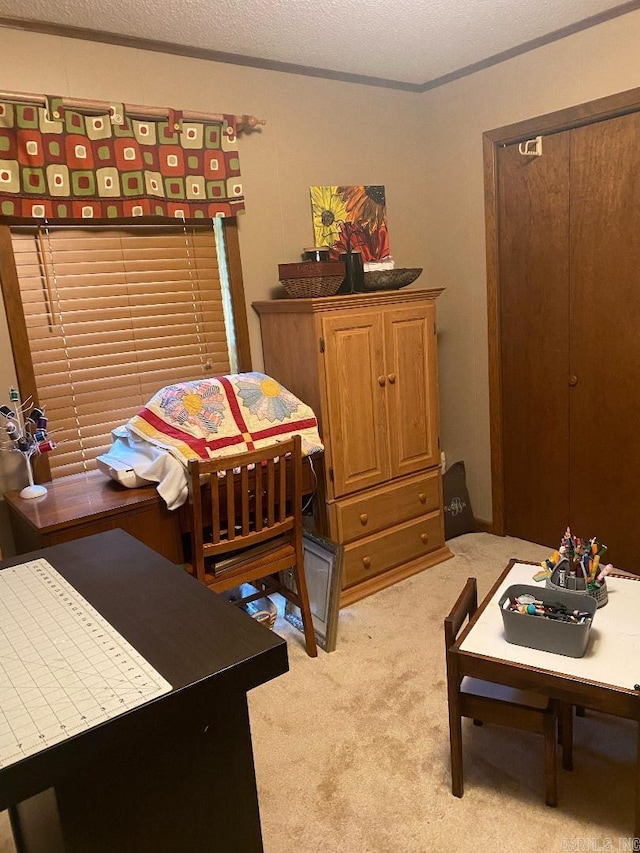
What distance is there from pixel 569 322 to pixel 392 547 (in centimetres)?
135

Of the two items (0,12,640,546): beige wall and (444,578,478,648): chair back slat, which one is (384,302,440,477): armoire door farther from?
(444,578,478,648): chair back slat

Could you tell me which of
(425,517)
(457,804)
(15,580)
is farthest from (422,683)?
(15,580)

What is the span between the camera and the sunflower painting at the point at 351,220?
317 centimetres

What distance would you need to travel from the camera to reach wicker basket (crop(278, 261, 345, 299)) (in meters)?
2.78

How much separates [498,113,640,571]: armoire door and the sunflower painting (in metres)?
0.61

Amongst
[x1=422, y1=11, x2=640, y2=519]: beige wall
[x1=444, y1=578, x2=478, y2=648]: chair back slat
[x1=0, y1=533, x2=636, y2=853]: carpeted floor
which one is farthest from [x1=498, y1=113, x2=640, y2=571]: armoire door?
[x1=444, y1=578, x2=478, y2=648]: chair back slat

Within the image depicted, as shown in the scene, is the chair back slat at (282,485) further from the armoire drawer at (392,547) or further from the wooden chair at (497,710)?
the wooden chair at (497,710)

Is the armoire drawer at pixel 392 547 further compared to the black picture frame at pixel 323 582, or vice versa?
the armoire drawer at pixel 392 547

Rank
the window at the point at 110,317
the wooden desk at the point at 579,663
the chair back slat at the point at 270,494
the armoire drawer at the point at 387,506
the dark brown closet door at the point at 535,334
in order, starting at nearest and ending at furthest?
the wooden desk at the point at 579,663, the chair back slat at the point at 270,494, the window at the point at 110,317, the armoire drawer at the point at 387,506, the dark brown closet door at the point at 535,334

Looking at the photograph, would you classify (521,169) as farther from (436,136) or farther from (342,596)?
(342,596)

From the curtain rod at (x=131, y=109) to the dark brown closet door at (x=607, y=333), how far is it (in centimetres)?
144

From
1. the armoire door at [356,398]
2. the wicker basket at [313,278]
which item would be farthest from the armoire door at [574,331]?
the wicker basket at [313,278]

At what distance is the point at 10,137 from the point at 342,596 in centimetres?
224

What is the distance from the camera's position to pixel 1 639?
1.15 m
